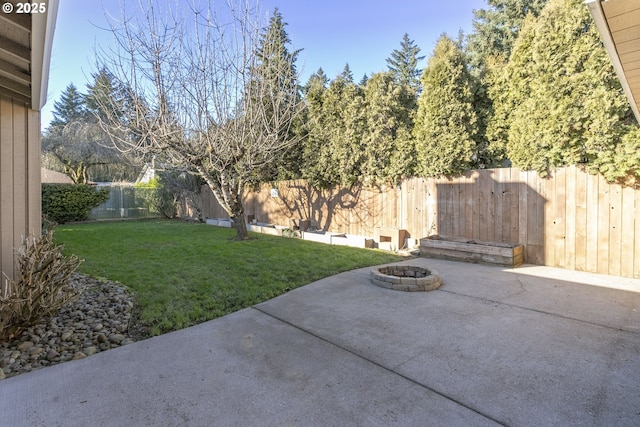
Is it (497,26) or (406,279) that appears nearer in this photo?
(406,279)

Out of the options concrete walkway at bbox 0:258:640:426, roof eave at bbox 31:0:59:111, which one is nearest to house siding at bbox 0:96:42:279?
roof eave at bbox 31:0:59:111

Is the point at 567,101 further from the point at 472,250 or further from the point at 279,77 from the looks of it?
the point at 279,77

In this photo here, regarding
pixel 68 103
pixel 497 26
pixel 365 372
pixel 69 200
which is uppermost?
pixel 68 103

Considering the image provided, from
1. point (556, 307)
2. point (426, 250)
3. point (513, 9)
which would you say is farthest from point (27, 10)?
point (513, 9)

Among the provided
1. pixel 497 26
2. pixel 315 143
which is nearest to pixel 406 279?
pixel 315 143

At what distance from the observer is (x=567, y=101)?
517 centimetres

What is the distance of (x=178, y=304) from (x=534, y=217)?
6011mm

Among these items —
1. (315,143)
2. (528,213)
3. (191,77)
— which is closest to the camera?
(528,213)

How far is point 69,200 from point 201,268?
1113 cm

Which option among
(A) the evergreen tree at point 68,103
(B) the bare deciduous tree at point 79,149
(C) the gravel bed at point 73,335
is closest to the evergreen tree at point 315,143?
(C) the gravel bed at point 73,335

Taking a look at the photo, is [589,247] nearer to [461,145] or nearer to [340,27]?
[461,145]

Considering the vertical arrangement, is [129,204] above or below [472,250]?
above

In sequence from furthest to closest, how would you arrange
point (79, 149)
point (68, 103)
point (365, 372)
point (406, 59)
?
point (68, 103)
point (406, 59)
point (79, 149)
point (365, 372)

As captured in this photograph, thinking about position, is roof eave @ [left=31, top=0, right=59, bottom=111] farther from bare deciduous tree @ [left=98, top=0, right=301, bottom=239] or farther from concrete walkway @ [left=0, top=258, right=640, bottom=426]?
bare deciduous tree @ [left=98, top=0, right=301, bottom=239]
